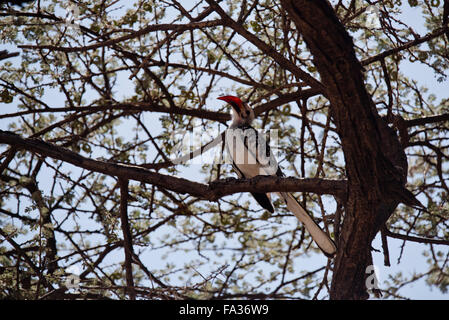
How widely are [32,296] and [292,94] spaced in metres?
2.42

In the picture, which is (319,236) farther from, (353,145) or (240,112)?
(240,112)

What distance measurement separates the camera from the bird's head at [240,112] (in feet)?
15.8

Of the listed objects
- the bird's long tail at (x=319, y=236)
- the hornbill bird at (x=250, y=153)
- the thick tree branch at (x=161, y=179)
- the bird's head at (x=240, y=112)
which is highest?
the bird's head at (x=240, y=112)

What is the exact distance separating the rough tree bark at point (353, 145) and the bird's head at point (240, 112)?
1688 millimetres

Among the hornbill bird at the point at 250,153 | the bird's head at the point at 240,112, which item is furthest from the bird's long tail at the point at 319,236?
the bird's head at the point at 240,112

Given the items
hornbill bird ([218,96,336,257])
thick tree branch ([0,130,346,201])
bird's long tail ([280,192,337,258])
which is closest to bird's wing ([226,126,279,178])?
hornbill bird ([218,96,336,257])

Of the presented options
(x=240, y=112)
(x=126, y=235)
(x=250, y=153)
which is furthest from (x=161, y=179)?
(x=240, y=112)

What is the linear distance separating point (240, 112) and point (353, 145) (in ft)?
7.33

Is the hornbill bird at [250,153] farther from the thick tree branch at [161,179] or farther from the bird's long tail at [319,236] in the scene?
the thick tree branch at [161,179]

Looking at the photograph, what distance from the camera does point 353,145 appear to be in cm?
278

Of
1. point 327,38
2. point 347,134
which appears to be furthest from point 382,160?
point 327,38

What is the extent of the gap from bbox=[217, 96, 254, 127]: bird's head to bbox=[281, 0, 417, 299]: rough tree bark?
5.54 ft

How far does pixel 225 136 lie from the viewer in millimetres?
4594

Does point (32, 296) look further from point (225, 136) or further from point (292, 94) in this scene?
point (292, 94)
